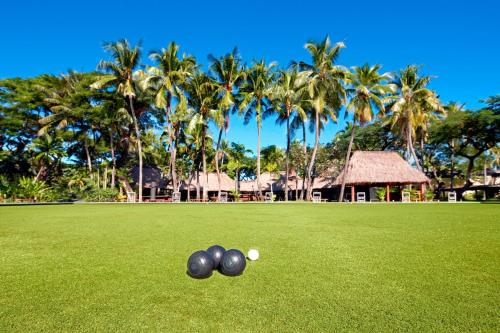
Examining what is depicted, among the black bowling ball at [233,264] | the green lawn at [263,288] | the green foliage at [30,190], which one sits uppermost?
the green foliage at [30,190]

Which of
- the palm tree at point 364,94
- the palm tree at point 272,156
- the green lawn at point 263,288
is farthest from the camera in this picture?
the palm tree at point 272,156

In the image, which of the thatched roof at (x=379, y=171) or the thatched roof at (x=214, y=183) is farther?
the thatched roof at (x=214, y=183)

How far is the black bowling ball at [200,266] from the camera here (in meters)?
3.95

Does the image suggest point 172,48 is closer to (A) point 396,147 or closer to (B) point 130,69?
→ (B) point 130,69

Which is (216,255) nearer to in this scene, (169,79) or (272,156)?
(169,79)

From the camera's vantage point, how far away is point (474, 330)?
8.27 feet

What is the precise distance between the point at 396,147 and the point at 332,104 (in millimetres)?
14362

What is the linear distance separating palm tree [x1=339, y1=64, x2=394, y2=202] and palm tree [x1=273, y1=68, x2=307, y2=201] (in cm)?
431

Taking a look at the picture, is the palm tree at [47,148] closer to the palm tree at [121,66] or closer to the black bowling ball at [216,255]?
the palm tree at [121,66]

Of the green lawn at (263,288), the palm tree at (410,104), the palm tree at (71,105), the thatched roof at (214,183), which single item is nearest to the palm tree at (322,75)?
the palm tree at (410,104)

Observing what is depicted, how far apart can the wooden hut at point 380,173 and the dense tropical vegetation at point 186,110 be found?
2.34m

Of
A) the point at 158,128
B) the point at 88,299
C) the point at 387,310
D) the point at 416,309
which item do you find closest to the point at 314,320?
the point at 387,310

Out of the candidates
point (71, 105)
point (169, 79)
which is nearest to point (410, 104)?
point (169, 79)

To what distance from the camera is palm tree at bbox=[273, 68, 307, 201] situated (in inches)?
1129
